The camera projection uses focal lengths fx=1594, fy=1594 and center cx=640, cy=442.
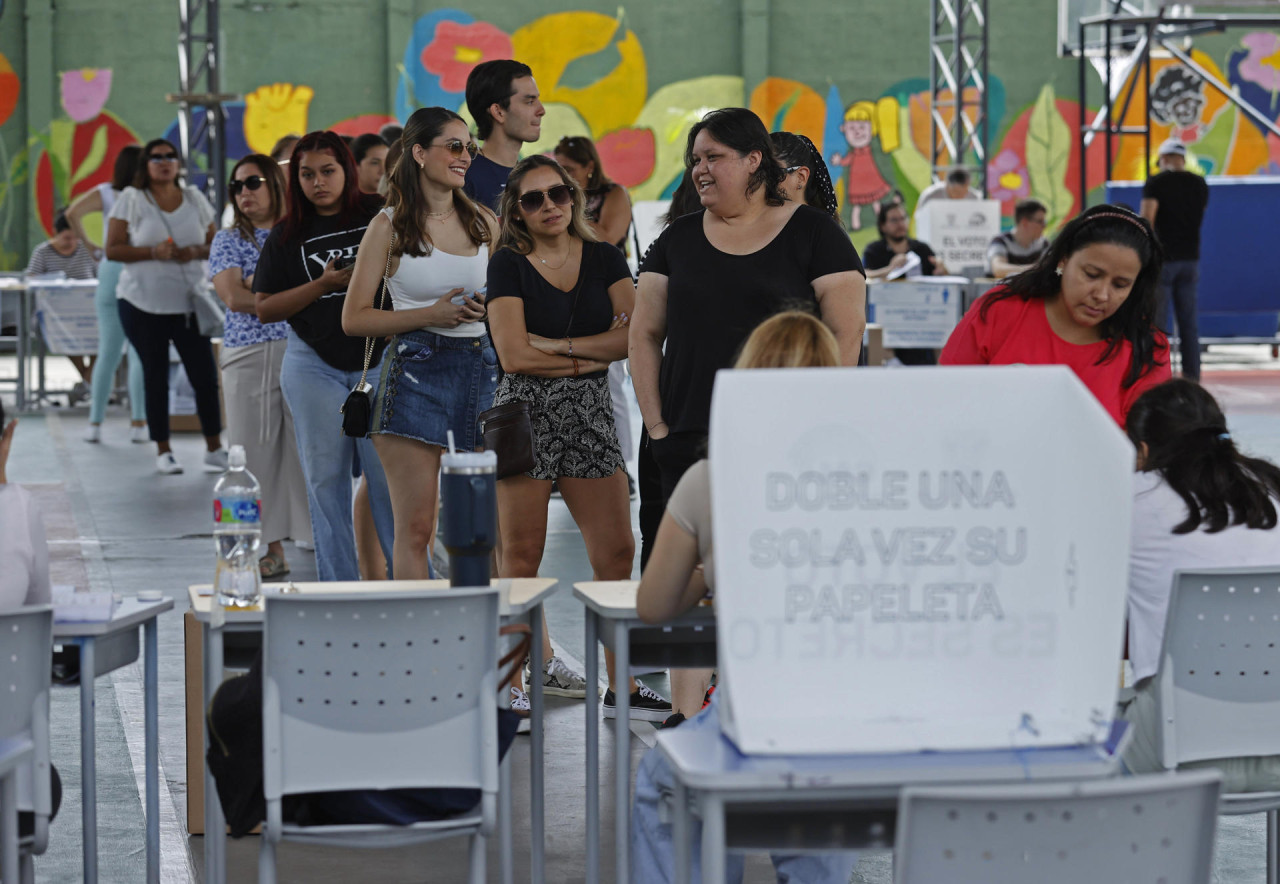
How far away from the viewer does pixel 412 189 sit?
4023 millimetres

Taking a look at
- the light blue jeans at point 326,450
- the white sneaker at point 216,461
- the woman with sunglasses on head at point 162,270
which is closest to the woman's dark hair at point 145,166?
the woman with sunglasses on head at point 162,270

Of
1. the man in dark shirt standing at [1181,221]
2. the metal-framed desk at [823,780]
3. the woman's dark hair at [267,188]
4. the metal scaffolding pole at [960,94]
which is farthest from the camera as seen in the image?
the metal scaffolding pole at [960,94]

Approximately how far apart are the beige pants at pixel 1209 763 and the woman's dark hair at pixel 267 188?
12.1 ft

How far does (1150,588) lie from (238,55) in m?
15.9

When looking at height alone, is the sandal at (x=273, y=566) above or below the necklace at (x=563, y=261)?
below

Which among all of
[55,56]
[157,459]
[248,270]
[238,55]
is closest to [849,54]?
[238,55]

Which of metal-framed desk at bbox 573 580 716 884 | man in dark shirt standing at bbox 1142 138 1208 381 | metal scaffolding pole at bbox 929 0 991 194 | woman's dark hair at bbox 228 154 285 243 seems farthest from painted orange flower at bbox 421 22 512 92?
metal-framed desk at bbox 573 580 716 884

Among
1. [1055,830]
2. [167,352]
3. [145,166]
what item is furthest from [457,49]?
[1055,830]

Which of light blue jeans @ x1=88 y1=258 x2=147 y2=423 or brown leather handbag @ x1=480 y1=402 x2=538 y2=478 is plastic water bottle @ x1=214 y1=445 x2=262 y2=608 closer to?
brown leather handbag @ x1=480 y1=402 x2=538 y2=478

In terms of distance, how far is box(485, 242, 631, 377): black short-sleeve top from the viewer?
12.8 feet

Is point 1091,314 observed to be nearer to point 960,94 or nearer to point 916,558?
point 916,558

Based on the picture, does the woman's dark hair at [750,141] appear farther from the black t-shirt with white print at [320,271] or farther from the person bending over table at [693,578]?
the black t-shirt with white print at [320,271]

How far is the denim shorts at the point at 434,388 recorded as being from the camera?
157 inches

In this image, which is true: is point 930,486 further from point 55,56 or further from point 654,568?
point 55,56
